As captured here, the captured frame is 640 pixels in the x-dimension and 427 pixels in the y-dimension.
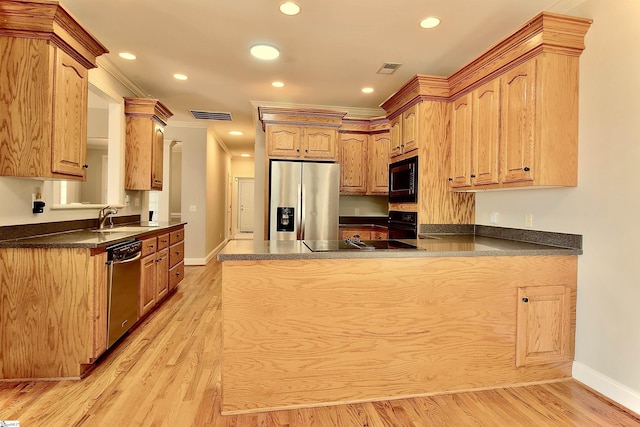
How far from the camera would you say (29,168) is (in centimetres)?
231

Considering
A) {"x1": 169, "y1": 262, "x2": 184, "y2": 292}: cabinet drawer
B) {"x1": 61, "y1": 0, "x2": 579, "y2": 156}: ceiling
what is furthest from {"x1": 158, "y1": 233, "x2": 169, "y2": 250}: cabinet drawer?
A: {"x1": 61, "y1": 0, "x2": 579, "y2": 156}: ceiling

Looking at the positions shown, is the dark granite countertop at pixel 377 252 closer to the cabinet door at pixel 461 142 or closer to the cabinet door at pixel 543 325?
the cabinet door at pixel 543 325

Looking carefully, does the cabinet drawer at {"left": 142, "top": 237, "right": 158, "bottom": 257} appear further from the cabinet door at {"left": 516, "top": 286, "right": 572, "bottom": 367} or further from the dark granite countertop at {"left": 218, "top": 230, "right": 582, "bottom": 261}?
the cabinet door at {"left": 516, "top": 286, "right": 572, "bottom": 367}

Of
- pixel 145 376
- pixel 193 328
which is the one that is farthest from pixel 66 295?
pixel 193 328

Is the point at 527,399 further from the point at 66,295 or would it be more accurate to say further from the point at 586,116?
the point at 66,295

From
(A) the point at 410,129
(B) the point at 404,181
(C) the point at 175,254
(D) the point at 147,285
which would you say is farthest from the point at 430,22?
(C) the point at 175,254

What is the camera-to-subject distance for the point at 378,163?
→ 16.9 ft

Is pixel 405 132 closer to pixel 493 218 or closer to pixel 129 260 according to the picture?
pixel 493 218

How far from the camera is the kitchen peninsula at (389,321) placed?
6.53 feet

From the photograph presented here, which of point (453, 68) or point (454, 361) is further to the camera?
point (453, 68)

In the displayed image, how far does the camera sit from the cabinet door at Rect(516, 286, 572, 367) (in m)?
2.30

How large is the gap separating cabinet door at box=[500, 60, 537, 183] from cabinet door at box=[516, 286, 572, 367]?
806mm

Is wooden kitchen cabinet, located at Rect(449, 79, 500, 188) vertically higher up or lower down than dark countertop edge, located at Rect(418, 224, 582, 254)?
higher up

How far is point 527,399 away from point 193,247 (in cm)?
585
